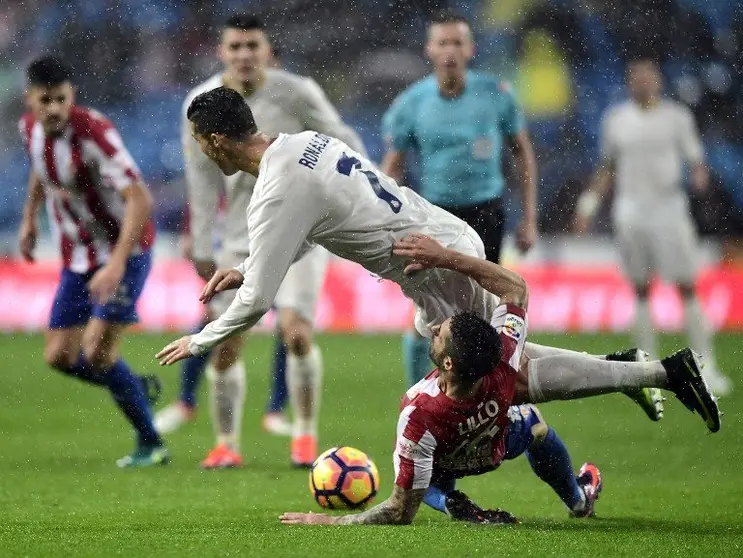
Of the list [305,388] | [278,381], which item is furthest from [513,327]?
[278,381]

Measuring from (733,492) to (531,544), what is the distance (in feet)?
6.22

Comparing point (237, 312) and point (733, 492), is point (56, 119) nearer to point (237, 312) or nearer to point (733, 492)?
point (237, 312)

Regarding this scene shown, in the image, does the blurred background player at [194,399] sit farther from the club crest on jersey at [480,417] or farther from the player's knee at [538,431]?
the club crest on jersey at [480,417]

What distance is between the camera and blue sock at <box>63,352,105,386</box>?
770cm

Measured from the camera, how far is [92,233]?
25.4ft

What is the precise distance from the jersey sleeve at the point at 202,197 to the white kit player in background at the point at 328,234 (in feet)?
6.30

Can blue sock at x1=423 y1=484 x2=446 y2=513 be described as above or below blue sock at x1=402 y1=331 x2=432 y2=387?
below

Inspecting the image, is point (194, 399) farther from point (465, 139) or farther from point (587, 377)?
point (587, 377)

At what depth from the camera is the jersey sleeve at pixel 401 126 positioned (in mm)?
8055

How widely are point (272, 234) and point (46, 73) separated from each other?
8.69 ft

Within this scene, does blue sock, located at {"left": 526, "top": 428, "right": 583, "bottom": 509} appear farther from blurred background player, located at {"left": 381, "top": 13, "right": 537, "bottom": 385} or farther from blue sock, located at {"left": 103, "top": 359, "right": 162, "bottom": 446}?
blue sock, located at {"left": 103, "top": 359, "right": 162, "bottom": 446}

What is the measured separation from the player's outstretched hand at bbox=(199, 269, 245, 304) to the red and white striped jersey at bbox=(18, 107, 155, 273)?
2168 millimetres

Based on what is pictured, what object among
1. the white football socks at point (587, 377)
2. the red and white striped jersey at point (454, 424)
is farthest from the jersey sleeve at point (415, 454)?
the white football socks at point (587, 377)

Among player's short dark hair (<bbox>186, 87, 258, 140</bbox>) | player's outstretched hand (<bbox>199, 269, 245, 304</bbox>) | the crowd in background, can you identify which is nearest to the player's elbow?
player's outstretched hand (<bbox>199, 269, 245, 304</bbox>)
